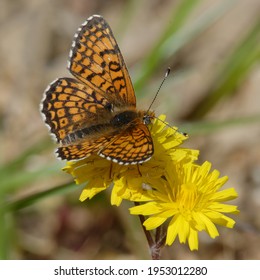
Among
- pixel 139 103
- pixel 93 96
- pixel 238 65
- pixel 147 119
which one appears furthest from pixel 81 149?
pixel 139 103

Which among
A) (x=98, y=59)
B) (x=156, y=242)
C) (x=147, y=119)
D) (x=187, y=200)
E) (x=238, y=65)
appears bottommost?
(x=156, y=242)

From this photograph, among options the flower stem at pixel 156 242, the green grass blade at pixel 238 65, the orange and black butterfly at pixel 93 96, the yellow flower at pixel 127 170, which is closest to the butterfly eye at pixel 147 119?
the orange and black butterfly at pixel 93 96

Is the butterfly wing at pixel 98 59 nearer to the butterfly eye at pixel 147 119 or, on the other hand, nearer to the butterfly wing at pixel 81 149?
the butterfly eye at pixel 147 119

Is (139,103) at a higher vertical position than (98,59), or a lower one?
higher

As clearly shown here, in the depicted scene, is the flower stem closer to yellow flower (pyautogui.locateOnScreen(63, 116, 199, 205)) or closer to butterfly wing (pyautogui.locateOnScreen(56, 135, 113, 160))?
yellow flower (pyautogui.locateOnScreen(63, 116, 199, 205))

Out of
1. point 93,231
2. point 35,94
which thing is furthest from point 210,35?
point 93,231

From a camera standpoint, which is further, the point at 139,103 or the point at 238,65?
the point at 139,103

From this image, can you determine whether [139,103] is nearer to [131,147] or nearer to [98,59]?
[98,59]
